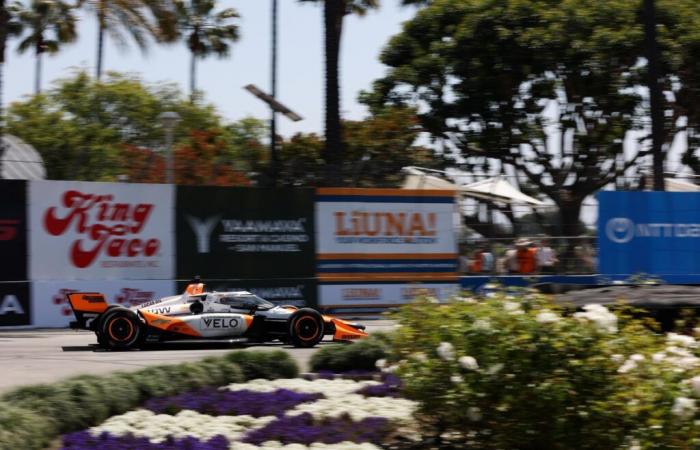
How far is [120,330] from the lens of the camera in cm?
1463

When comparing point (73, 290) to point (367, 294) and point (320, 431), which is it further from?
point (320, 431)

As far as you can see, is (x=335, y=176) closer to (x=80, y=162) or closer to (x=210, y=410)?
(x=80, y=162)

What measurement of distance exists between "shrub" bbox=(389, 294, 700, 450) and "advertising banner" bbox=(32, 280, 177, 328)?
43.4 ft

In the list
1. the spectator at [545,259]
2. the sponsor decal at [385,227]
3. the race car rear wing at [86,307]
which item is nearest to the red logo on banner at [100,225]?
the sponsor decal at [385,227]

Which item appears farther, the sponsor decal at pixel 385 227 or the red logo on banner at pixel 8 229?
the sponsor decal at pixel 385 227

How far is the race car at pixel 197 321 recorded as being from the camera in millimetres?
14641

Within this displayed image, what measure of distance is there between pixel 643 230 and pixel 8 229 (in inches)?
536

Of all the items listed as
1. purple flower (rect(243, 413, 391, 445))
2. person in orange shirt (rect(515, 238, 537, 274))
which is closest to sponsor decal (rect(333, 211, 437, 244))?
person in orange shirt (rect(515, 238, 537, 274))

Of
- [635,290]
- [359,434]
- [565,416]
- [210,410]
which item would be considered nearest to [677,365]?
[565,416]

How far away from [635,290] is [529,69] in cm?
2103

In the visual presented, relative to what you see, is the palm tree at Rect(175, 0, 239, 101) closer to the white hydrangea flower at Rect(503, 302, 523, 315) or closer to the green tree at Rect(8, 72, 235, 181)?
the green tree at Rect(8, 72, 235, 181)

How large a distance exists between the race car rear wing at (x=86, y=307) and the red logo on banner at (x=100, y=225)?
5046mm

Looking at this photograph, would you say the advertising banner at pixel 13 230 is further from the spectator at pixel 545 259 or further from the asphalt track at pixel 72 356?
the spectator at pixel 545 259

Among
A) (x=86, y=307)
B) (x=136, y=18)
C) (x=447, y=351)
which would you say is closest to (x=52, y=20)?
(x=136, y=18)
